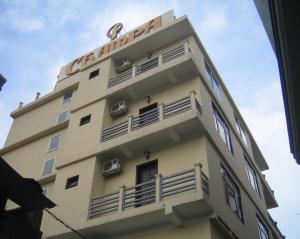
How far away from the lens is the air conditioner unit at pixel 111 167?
15852 mm

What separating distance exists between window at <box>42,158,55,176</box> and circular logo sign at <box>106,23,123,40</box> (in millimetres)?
9240

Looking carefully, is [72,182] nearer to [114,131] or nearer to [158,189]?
[114,131]

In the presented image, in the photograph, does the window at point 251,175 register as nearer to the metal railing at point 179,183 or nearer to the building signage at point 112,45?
the metal railing at point 179,183

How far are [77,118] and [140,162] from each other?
16.5 feet

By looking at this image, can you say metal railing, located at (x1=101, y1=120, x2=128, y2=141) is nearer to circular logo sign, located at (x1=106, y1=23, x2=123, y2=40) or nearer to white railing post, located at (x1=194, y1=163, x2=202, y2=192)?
white railing post, located at (x1=194, y1=163, x2=202, y2=192)

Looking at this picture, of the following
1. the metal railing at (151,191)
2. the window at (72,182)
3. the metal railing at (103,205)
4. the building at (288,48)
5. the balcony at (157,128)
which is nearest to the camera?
the building at (288,48)

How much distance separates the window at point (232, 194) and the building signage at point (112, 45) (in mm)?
9525

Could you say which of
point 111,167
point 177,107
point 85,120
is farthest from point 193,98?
point 85,120

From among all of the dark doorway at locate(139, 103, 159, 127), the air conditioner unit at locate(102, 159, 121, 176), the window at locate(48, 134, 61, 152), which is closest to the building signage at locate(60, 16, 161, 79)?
the window at locate(48, 134, 61, 152)

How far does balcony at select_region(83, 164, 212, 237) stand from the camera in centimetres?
1237

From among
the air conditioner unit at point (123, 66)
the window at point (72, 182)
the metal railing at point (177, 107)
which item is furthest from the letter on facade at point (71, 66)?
the metal railing at point (177, 107)

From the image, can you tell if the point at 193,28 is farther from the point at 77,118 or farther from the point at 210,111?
the point at 77,118

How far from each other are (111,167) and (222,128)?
5856 millimetres

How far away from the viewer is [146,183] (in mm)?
13570
